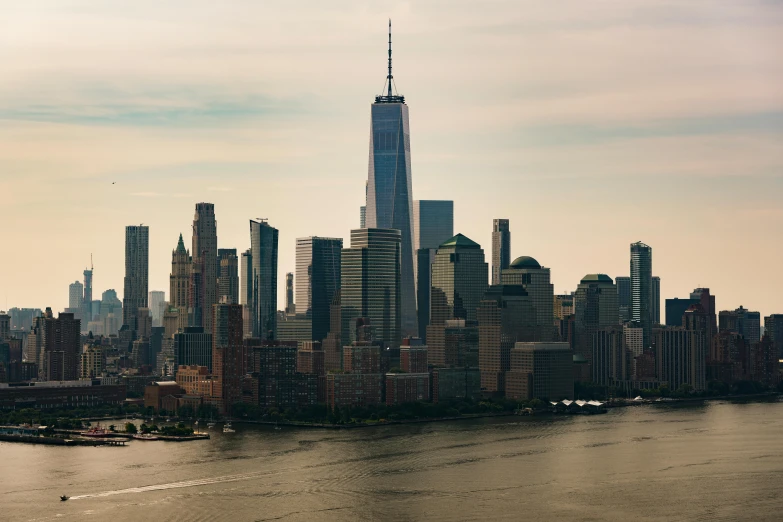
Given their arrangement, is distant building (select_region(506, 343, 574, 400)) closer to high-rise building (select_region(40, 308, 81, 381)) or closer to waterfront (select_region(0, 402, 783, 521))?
waterfront (select_region(0, 402, 783, 521))

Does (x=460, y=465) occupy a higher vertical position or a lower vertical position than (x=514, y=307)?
lower

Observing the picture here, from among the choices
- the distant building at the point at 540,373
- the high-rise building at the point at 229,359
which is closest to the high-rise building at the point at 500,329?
the distant building at the point at 540,373

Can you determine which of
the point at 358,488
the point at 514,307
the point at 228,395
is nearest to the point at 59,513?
the point at 358,488

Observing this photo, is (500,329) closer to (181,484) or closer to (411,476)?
(411,476)

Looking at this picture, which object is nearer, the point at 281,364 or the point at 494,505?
the point at 494,505

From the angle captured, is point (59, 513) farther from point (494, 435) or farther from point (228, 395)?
point (228, 395)

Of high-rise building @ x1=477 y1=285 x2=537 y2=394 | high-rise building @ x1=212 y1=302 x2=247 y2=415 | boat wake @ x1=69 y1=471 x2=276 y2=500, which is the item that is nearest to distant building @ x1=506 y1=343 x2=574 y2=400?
high-rise building @ x1=477 y1=285 x2=537 y2=394
